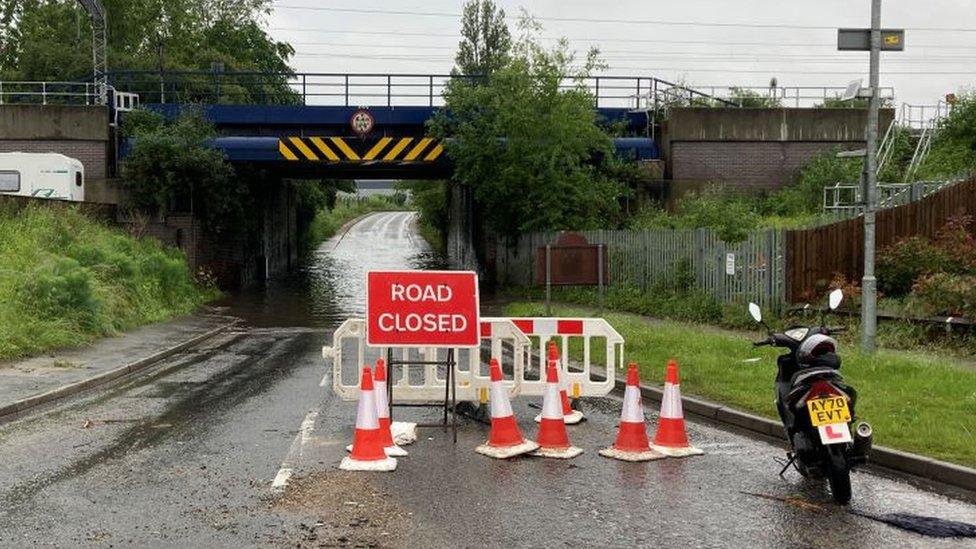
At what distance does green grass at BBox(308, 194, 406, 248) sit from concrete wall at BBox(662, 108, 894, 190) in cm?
4066

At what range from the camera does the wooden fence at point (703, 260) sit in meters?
18.5

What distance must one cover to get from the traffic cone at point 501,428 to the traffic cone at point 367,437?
0.97 meters

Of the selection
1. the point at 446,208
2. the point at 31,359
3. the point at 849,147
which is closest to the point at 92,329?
the point at 31,359

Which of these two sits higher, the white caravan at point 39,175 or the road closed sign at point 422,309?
the white caravan at point 39,175

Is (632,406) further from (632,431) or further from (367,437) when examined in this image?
(367,437)

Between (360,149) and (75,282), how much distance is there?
1302 centimetres

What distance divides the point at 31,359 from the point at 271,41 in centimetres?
5688

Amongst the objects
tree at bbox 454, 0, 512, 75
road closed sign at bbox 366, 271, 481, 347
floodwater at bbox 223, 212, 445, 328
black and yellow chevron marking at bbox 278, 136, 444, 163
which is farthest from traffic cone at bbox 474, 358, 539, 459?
tree at bbox 454, 0, 512, 75

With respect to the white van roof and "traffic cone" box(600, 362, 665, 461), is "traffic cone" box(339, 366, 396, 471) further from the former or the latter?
the white van roof

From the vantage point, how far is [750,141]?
30328 mm

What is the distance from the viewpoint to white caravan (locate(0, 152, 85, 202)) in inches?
1024

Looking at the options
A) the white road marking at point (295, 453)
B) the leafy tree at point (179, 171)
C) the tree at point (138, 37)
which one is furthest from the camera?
the tree at point (138, 37)

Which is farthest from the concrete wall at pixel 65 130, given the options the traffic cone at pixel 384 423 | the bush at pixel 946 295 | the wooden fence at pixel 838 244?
the traffic cone at pixel 384 423

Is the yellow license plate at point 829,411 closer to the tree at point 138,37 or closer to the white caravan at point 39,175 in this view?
the white caravan at point 39,175
